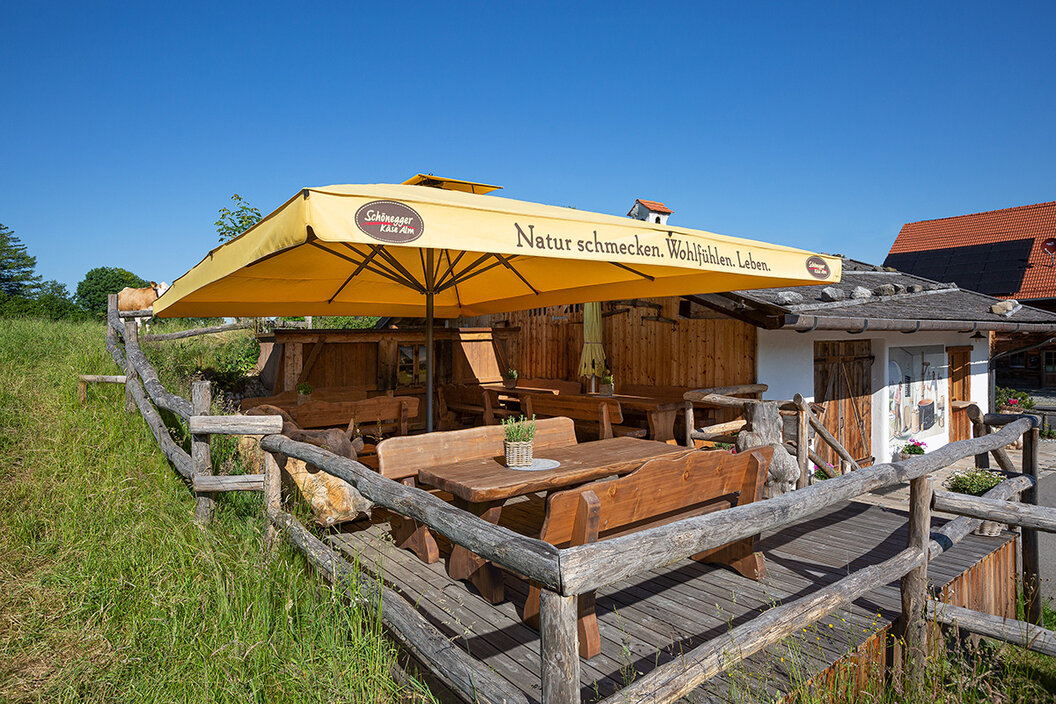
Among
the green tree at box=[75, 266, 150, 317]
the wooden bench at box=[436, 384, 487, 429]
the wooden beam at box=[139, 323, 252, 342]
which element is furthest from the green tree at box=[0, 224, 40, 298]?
the wooden bench at box=[436, 384, 487, 429]

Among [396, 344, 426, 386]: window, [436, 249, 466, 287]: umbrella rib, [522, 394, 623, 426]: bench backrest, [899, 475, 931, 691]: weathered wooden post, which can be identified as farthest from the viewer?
[396, 344, 426, 386]: window

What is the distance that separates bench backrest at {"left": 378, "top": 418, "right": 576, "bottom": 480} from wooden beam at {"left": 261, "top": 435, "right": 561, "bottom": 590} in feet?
1.86

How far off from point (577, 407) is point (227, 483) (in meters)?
3.95

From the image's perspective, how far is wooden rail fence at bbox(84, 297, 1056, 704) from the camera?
1.88m

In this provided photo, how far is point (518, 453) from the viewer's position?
382 centimetres

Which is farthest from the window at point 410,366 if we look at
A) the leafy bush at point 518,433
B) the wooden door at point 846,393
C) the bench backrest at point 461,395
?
the leafy bush at point 518,433

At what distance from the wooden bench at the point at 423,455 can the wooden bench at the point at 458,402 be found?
3548mm

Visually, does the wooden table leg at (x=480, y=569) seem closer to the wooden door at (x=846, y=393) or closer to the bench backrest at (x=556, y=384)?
the bench backrest at (x=556, y=384)

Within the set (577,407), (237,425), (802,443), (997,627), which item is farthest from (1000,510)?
(237,425)

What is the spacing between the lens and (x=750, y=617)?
3293 mm

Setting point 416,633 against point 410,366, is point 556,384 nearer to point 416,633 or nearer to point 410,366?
point 410,366

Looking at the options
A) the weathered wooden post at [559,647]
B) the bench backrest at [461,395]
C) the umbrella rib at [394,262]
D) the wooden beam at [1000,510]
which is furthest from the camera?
the bench backrest at [461,395]

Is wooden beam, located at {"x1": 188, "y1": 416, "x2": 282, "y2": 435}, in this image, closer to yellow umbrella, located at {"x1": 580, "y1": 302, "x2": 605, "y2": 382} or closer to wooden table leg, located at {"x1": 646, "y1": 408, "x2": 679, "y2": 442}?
wooden table leg, located at {"x1": 646, "y1": 408, "x2": 679, "y2": 442}

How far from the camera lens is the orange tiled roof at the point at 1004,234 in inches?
904
